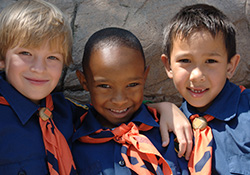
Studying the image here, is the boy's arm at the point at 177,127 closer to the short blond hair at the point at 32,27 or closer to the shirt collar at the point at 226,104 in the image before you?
the shirt collar at the point at 226,104

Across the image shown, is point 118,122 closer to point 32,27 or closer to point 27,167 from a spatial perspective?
point 27,167

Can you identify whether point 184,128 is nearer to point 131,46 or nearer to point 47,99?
point 131,46

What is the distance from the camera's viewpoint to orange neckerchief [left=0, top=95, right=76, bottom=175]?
69.8 inches

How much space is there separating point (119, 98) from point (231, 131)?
0.72 meters

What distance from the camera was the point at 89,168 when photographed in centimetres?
194

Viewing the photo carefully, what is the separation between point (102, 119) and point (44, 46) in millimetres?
677

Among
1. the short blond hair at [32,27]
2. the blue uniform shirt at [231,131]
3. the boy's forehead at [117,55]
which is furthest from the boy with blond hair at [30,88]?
the blue uniform shirt at [231,131]

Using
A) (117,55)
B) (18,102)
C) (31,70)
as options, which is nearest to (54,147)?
(18,102)

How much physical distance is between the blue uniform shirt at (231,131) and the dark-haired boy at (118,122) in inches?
9.2

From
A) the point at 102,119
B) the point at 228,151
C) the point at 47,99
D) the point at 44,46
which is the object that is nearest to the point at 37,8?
the point at 44,46

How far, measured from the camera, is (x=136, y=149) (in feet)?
6.34

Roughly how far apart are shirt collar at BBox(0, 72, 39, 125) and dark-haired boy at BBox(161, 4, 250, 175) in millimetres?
957

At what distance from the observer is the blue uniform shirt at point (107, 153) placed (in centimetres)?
191

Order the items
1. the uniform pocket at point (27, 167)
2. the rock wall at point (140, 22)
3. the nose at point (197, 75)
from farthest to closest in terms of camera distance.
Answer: the rock wall at point (140, 22) < the nose at point (197, 75) < the uniform pocket at point (27, 167)
